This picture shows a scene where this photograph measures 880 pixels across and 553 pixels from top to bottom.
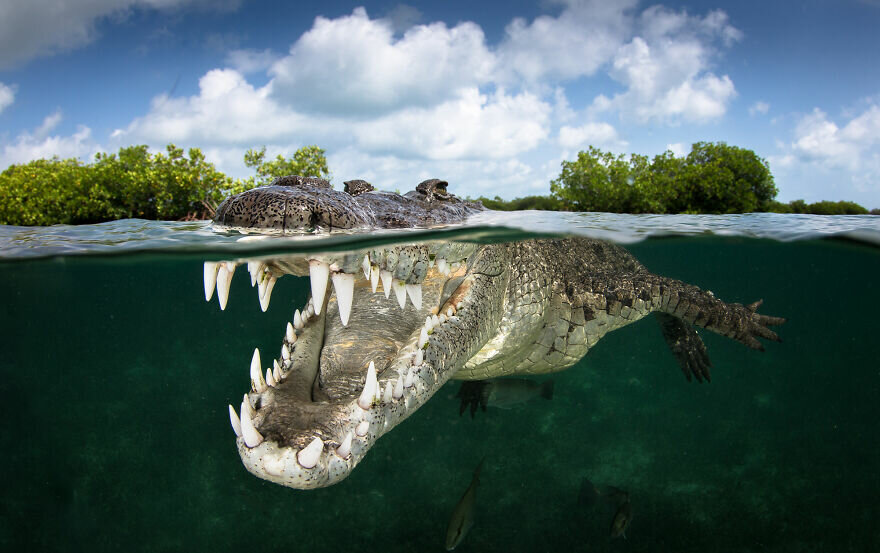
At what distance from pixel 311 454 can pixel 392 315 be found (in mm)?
1666

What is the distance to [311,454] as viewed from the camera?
2.00 metres

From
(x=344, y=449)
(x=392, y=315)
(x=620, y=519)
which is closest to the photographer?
(x=344, y=449)

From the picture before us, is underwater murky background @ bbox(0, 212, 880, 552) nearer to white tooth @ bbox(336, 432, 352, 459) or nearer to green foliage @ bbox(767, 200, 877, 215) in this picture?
white tooth @ bbox(336, 432, 352, 459)

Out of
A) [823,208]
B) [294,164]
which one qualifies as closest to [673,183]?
[823,208]

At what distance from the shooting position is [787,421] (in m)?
17.1

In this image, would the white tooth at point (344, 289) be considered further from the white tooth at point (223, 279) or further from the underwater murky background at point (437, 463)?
the underwater murky background at point (437, 463)

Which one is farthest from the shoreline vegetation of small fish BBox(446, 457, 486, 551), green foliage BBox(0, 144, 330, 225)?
small fish BBox(446, 457, 486, 551)

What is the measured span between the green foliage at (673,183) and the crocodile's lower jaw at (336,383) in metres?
23.8

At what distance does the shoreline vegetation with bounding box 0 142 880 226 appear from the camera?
1867 centimetres

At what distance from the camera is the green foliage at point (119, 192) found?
18.4 meters

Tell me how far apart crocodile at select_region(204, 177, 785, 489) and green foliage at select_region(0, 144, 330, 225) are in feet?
55.3

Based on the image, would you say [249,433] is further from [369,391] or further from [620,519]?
[620,519]

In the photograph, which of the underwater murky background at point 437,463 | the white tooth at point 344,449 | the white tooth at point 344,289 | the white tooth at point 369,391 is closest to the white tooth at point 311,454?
the white tooth at point 344,449

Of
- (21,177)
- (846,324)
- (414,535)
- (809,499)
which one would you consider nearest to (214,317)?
(21,177)
